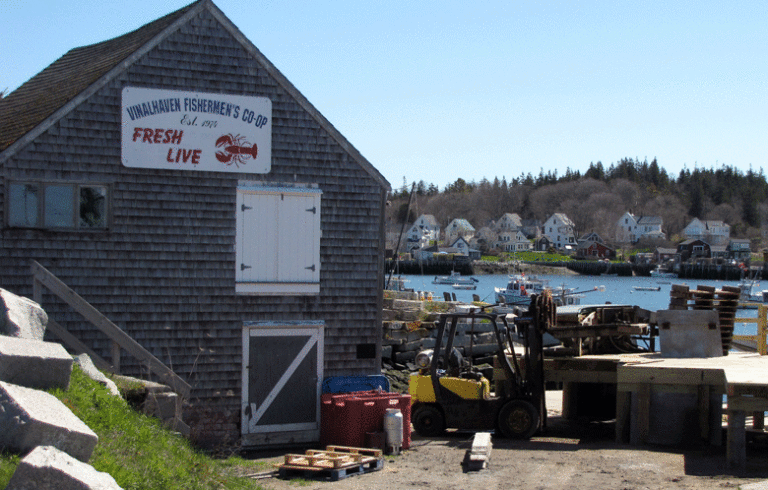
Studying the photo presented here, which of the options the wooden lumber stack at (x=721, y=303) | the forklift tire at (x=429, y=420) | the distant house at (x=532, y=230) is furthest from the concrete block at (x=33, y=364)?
the distant house at (x=532, y=230)

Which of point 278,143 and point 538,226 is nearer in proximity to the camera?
point 278,143

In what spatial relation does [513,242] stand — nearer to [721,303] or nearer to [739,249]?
[739,249]

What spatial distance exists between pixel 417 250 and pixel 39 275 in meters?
156

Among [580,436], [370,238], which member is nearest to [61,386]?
[370,238]

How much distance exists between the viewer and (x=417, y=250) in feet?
555

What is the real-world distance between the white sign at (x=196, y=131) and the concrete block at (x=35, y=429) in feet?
24.6

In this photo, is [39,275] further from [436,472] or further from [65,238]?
[436,472]

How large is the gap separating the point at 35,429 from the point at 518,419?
31.8 feet

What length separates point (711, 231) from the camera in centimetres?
18712

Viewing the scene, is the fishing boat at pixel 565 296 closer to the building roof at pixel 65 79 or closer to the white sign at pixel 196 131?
the building roof at pixel 65 79

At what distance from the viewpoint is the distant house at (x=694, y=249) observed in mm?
171250

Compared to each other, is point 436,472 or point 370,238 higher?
point 370,238

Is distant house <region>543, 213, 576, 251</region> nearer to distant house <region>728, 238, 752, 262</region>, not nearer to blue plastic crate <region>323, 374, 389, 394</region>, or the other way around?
distant house <region>728, 238, 752, 262</region>

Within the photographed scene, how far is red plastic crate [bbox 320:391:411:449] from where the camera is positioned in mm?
14133
